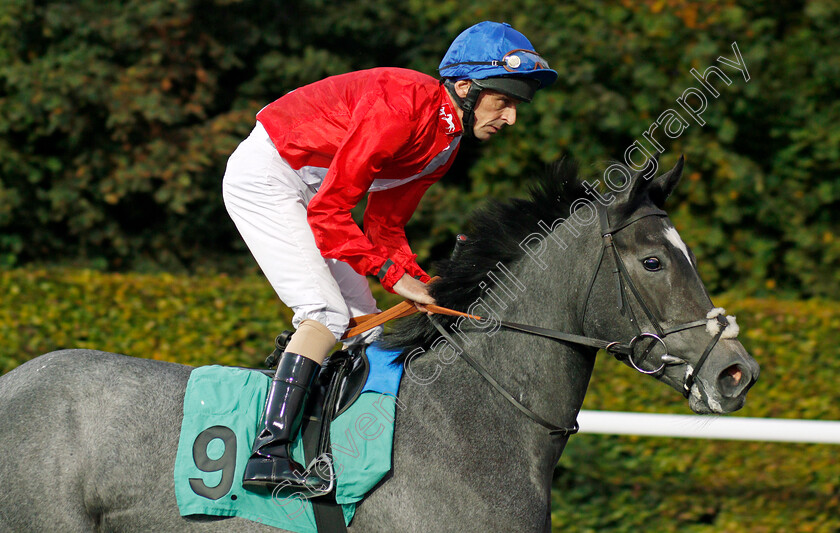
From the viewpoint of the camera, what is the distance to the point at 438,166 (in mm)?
3066

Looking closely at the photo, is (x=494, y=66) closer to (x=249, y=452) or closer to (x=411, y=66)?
(x=249, y=452)

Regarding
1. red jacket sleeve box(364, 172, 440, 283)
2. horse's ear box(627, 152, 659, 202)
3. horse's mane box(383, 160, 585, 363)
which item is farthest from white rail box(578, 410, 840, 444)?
horse's ear box(627, 152, 659, 202)

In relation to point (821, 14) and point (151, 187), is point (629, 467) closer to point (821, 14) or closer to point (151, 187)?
point (821, 14)

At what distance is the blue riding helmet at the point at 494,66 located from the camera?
2.71 metres

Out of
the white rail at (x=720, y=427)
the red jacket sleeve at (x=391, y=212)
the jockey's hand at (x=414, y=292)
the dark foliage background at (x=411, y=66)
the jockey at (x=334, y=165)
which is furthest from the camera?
the dark foliage background at (x=411, y=66)

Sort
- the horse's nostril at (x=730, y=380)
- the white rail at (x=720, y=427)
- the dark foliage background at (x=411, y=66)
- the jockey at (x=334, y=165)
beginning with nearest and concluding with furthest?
the horse's nostril at (x=730, y=380) < the jockey at (x=334, y=165) < the white rail at (x=720, y=427) < the dark foliage background at (x=411, y=66)

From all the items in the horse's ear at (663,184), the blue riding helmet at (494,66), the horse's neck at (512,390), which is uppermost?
the blue riding helmet at (494,66)

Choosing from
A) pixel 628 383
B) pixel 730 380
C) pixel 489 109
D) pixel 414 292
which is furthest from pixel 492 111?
pixel 628 383

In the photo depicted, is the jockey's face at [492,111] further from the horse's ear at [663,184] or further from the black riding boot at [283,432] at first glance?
the black riding boot at [283,432]

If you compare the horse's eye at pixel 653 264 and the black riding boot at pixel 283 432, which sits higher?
the horse's eye at pixel 653 264

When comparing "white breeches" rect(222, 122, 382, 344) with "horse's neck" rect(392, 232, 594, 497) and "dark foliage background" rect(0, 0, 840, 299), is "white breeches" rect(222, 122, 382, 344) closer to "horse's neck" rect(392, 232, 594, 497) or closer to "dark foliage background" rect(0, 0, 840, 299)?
"horse's neck" rect(392, 232, 594, 497)

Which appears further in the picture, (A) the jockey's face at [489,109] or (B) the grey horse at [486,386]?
(A) the jockey's face at [489,109]

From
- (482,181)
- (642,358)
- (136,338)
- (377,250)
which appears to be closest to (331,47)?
(482,181)

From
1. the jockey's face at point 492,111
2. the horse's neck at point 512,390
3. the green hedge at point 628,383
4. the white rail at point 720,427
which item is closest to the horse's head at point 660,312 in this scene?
the horse's neck at point 512,390
